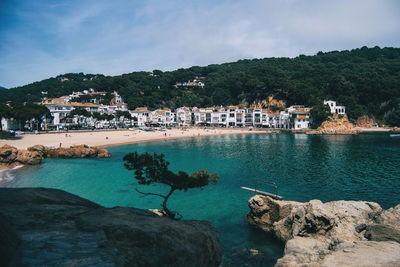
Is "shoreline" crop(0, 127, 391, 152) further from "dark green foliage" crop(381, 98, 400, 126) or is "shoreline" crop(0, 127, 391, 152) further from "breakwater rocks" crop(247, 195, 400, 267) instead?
"breakwater rocks" crop(247, 195, 400, 267)

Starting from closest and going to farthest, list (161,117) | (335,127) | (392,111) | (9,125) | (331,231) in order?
(331,231)
(9,125)
(335,127)
(392,111)
(161,117)

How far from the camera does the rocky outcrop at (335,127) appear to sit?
8000cm

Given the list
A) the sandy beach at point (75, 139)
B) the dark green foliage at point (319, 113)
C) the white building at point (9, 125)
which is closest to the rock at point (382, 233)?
the sandy beach at point (75, 139)

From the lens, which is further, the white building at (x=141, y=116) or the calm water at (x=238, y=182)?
the white building at (x=141, y=116)

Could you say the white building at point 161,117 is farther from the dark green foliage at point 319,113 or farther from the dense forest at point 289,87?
the dark green foliage at point 319,113

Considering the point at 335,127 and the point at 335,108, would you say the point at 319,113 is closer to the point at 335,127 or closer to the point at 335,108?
the point at 335,127

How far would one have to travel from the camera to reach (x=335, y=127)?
81.6 metres

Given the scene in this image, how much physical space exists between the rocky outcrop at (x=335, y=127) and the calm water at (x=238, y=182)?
44.1 meters

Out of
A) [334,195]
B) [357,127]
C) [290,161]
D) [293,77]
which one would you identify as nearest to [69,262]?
[334,195]

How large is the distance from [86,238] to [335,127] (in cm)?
9162

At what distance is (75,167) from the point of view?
31500mm

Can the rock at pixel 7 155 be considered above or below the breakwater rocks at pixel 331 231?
above

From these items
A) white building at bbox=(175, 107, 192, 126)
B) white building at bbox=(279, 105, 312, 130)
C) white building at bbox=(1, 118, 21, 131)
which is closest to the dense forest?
white building at bbox=(279, 105, 312, 130)

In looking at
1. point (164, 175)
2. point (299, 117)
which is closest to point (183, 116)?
point (299, 117)
